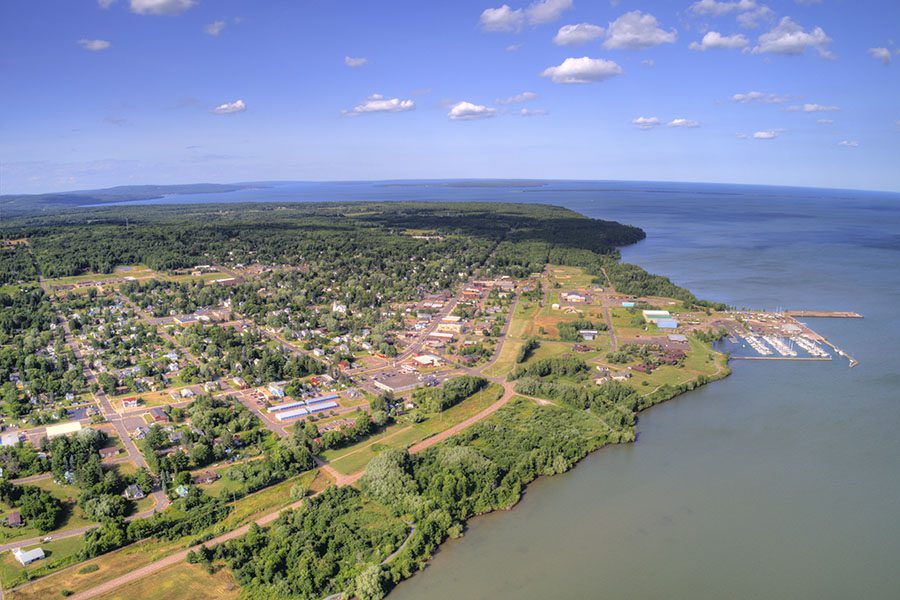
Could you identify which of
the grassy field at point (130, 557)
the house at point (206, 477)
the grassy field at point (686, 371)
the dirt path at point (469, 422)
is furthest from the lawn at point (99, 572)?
the grassy field at point (686, 371)

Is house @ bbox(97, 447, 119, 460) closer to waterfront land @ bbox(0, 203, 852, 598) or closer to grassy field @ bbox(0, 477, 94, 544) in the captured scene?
waterfront land @ bbox(0, 203, 852, 598)

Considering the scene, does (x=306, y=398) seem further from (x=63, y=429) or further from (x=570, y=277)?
(x=570, y=277)

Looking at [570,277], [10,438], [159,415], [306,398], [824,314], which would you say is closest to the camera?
[10,438]

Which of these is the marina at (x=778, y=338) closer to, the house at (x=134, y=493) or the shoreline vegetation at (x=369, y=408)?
the shoreline vegetation at (x=369, y=408)

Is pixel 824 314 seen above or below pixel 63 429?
above

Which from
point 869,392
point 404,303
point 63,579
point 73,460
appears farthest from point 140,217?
point 869,392

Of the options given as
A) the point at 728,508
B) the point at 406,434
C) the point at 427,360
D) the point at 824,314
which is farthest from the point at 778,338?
the point at 406,434
